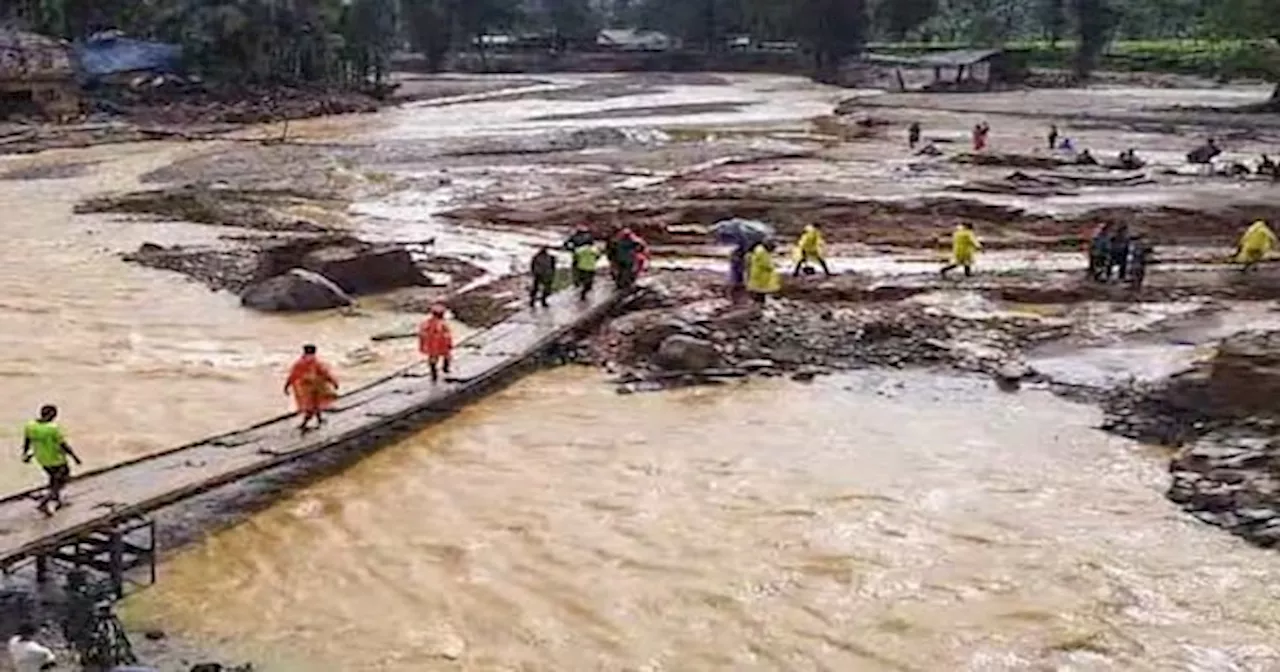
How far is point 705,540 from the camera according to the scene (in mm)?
13680

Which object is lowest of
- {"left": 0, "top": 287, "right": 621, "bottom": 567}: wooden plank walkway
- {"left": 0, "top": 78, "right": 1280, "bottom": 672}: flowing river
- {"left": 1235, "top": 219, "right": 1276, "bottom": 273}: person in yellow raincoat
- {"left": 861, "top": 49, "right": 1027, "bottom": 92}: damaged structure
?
{"left": 0, "top": 78, "right": 1280, "bottom": 672}: flowing river

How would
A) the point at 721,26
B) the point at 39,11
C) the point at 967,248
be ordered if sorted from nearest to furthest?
the point at 967,248
the point at 39,11
the point at 721,26

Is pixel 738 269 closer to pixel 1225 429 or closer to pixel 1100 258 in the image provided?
pixel 1100 258

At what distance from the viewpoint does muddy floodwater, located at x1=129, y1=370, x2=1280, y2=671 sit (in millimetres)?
11484

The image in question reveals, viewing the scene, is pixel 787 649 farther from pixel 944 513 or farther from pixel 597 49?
pixel 597 49

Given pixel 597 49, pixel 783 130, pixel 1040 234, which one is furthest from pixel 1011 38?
pixel 1040 234

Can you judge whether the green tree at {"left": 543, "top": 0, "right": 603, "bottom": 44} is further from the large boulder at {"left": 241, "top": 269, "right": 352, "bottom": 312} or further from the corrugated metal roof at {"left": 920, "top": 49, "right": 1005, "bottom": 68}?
the large boulder at {"left": 241, "top": 269, "right": 352, "bottom": 312}

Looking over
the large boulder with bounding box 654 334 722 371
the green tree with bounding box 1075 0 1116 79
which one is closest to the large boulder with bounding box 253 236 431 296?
the large boulder with bounding box 654 334 722 371

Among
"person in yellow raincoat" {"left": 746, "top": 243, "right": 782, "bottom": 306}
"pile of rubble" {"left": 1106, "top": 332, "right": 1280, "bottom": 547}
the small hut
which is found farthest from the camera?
the small hut

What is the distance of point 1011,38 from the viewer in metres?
112

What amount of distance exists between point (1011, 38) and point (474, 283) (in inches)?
3682

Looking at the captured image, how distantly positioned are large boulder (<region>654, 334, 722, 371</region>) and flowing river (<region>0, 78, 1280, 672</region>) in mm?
788

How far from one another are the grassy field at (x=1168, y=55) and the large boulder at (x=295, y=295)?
61.6 metres

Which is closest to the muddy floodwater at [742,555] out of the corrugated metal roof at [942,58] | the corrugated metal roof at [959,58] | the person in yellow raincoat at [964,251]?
the person in yellow raincoat at [964,251]
